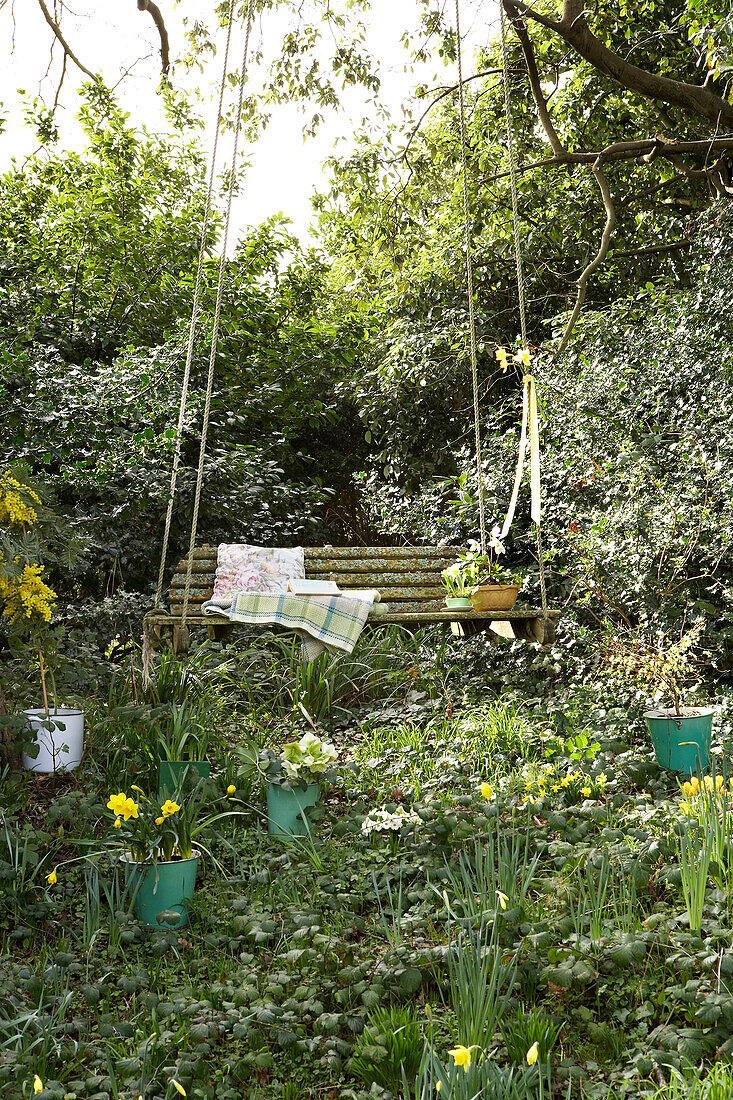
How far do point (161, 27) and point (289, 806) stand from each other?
6011 mm

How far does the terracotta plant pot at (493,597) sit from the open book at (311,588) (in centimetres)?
107

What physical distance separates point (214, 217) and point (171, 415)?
2.34 m

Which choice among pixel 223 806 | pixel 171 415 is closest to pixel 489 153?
pixel 171 415

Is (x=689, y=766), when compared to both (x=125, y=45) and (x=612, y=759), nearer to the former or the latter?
(x=612, y=759)

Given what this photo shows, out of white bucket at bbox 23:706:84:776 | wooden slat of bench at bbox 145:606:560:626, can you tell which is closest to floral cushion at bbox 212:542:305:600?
wooden slat of bench at bbox 145:606:560:626

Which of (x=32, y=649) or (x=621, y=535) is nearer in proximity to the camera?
(x=32, y=649)

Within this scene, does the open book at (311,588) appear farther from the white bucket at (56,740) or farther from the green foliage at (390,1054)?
the green foliage at (390,1054)

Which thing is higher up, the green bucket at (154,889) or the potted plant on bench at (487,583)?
the potted plant on bench at (487,583)

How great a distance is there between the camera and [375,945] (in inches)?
92.6

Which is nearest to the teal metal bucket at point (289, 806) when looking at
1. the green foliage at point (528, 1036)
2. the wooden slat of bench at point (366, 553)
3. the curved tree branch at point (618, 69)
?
the green foliage at point (528, 1036)

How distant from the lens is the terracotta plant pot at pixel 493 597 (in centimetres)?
396

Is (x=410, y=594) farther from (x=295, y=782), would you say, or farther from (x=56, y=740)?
(x=56, y=740)

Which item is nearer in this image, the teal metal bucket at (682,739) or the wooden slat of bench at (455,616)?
the teal metal bucket at (682,739)

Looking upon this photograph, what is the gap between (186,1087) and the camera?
1.80 m
